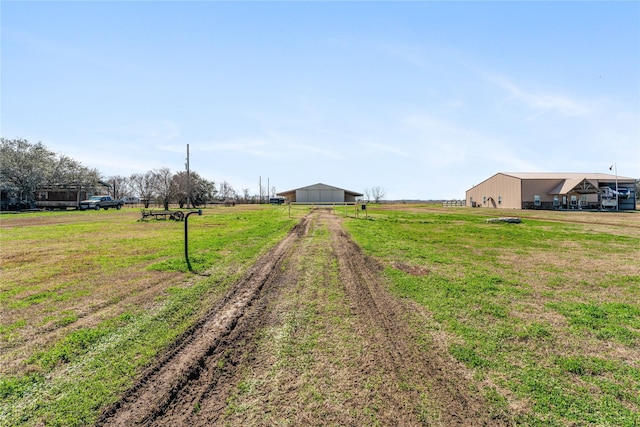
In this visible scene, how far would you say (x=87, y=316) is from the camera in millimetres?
4855

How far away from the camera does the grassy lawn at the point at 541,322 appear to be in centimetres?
298

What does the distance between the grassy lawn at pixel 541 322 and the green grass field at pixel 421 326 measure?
0.02 metres

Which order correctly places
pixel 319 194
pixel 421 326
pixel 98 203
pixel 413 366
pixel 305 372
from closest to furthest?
pixel 305 372 < pixel 413 366 < pixel 421 326 < pixel 98 203 < pixel 319 194

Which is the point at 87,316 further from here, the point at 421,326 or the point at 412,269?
the point at 412,269

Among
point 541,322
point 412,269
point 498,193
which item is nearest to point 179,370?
point 541,322

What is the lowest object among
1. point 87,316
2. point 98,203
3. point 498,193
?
point 87,316

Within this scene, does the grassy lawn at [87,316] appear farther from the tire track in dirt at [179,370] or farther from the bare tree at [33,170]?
the bare tree at [33,170]

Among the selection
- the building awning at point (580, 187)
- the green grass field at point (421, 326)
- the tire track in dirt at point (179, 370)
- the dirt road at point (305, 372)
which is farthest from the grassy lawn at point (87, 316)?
the building awning at point (580, 187)

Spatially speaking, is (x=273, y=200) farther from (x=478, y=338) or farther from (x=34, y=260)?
(x=478, y=338)

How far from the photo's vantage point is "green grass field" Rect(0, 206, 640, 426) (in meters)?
2.97

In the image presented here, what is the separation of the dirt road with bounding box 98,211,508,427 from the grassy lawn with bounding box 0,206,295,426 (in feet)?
1.37

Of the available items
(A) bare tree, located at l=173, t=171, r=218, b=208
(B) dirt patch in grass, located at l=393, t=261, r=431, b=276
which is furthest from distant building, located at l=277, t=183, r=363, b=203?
(B) dirt patch in grass, located at l=393, t=261, r=431, b=276

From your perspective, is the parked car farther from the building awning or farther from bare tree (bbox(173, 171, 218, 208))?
the building awning

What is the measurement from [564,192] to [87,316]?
58796 millimetres
